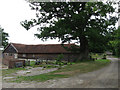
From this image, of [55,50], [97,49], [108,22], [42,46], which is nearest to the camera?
[108,22]

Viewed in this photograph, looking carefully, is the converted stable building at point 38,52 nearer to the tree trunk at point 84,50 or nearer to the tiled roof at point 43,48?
the tiled roof at point 43,48

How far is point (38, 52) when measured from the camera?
124 ft

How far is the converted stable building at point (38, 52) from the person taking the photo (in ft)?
111

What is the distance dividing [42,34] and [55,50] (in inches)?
500

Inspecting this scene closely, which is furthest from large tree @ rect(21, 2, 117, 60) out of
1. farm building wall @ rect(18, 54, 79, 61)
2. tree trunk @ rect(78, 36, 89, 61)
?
farm building wall @ rect(18, 54, 79, 61)

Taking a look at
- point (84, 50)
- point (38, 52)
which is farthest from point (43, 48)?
point (84, 50)

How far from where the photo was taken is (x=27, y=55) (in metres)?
40.0

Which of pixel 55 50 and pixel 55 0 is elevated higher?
pixel 55 0

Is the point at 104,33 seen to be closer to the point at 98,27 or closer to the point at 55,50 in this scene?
the point at 98,27

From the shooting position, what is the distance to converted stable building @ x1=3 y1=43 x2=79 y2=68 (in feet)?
111

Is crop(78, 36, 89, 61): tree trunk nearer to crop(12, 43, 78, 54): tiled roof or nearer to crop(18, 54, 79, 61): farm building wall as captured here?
crop(18, 54, 79, 61): farm building wall

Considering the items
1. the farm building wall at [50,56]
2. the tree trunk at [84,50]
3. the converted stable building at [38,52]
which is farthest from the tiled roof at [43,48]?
the tree trunk at [84,50]

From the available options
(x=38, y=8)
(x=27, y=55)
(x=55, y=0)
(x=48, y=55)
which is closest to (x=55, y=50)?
(x=48, y=55)

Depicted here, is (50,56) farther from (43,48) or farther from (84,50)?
(84,50)
